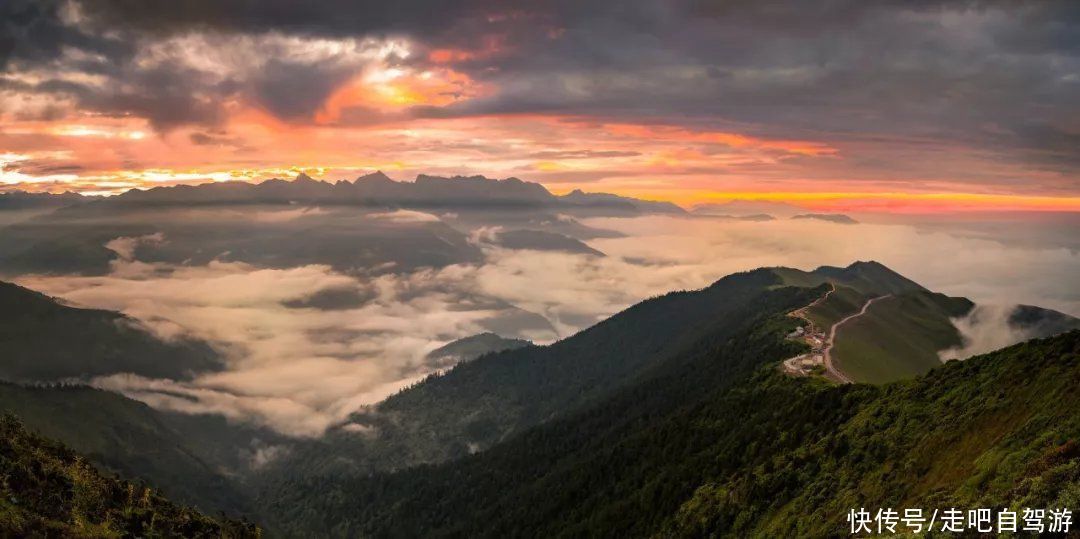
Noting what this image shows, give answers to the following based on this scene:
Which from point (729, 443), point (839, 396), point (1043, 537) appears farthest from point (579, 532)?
point (1043, 537)

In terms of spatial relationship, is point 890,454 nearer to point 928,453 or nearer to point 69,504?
point 928,453

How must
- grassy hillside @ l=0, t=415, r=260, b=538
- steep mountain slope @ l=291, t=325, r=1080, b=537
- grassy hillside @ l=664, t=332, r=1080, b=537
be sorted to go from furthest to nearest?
grassy hillside @ l=0, t=415, r=260, b=538 → steep mountain slope @ l=291, t=325, r=1080, b=537 → grassy hillside @ l=664, t=332, r=1080, b=537

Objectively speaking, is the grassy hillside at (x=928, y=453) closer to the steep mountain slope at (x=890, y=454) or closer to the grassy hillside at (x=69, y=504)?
the steep mountain slope at (x=890, y=454)

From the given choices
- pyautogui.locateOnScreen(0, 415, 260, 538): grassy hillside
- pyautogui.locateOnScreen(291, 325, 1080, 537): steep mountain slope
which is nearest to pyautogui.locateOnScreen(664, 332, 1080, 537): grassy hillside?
pyautogui.locateOnScreen(291, 325, 1080, 537): steep mountain slope

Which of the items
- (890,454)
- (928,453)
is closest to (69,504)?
(890,454)

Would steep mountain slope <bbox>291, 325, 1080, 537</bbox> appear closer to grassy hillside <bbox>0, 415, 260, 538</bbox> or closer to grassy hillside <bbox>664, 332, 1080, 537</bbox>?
grassy hillside <bbox>664, 332, 1080, 537</bbox>

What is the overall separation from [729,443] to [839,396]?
35126 millimetres

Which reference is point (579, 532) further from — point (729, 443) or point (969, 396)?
point (969, 396)

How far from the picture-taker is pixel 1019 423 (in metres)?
71.7

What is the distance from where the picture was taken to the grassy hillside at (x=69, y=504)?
77125 millimetres

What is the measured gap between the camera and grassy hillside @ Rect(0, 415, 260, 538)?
77125mm

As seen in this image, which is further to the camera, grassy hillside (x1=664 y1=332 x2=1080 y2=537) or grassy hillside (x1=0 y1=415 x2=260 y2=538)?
grassy hillside (x1=0 y1=415 x2=260 y2=538)

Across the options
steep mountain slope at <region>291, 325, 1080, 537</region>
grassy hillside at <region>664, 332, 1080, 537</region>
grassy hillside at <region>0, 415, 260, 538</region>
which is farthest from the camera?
grassy hillside at <region>0, 415, 260, 538</region>

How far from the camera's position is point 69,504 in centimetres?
8931
